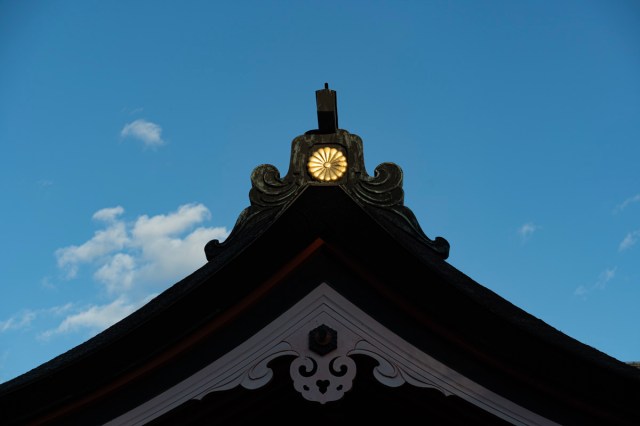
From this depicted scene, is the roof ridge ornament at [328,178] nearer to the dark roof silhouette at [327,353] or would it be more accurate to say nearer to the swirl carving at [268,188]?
the swirl carving at [268,188]

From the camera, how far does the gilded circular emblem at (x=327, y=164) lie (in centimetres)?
432

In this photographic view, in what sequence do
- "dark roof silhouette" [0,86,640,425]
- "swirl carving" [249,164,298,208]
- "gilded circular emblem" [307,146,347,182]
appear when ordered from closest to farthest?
"dark roof silhouette" [0,86,640,425]
"gilded circular emblem" [307,146,347,182]
"swirl carving" [249,164,298,208]

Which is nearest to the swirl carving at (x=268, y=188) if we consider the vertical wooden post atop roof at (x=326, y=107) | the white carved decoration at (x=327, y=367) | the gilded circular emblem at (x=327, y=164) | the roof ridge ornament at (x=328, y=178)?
the roof ridge ornament at (x=328, y=178)

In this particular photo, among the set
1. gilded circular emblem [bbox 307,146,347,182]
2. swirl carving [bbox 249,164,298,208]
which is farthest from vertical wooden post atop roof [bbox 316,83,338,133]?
swirl carving [bbox 249,164,298,208]

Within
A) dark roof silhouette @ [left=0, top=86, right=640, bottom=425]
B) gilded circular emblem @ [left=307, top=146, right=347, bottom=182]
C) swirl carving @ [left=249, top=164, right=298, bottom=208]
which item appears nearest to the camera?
dark roof silhouette @ [left=0, top=86, right=640, bottom=425]

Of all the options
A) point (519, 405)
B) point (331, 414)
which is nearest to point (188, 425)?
point (331, 414)

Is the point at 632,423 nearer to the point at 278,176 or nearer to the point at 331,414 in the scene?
the point at 331,414

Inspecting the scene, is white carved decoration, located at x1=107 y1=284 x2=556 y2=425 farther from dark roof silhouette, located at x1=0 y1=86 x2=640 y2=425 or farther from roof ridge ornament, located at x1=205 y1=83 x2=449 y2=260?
roof ridge ornament, located at x1=205 y1=83 x2=449 y2=260

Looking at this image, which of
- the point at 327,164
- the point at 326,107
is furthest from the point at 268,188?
the point at 326,107

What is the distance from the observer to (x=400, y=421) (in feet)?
11.9

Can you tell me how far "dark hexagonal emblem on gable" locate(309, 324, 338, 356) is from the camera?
3334 millimetres

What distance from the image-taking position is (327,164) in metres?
4.38

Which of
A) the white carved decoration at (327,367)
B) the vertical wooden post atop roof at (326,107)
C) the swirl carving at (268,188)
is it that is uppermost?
the vertical wooden post atop roof at (326,107)

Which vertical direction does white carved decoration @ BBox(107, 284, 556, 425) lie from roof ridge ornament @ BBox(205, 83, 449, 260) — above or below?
below
